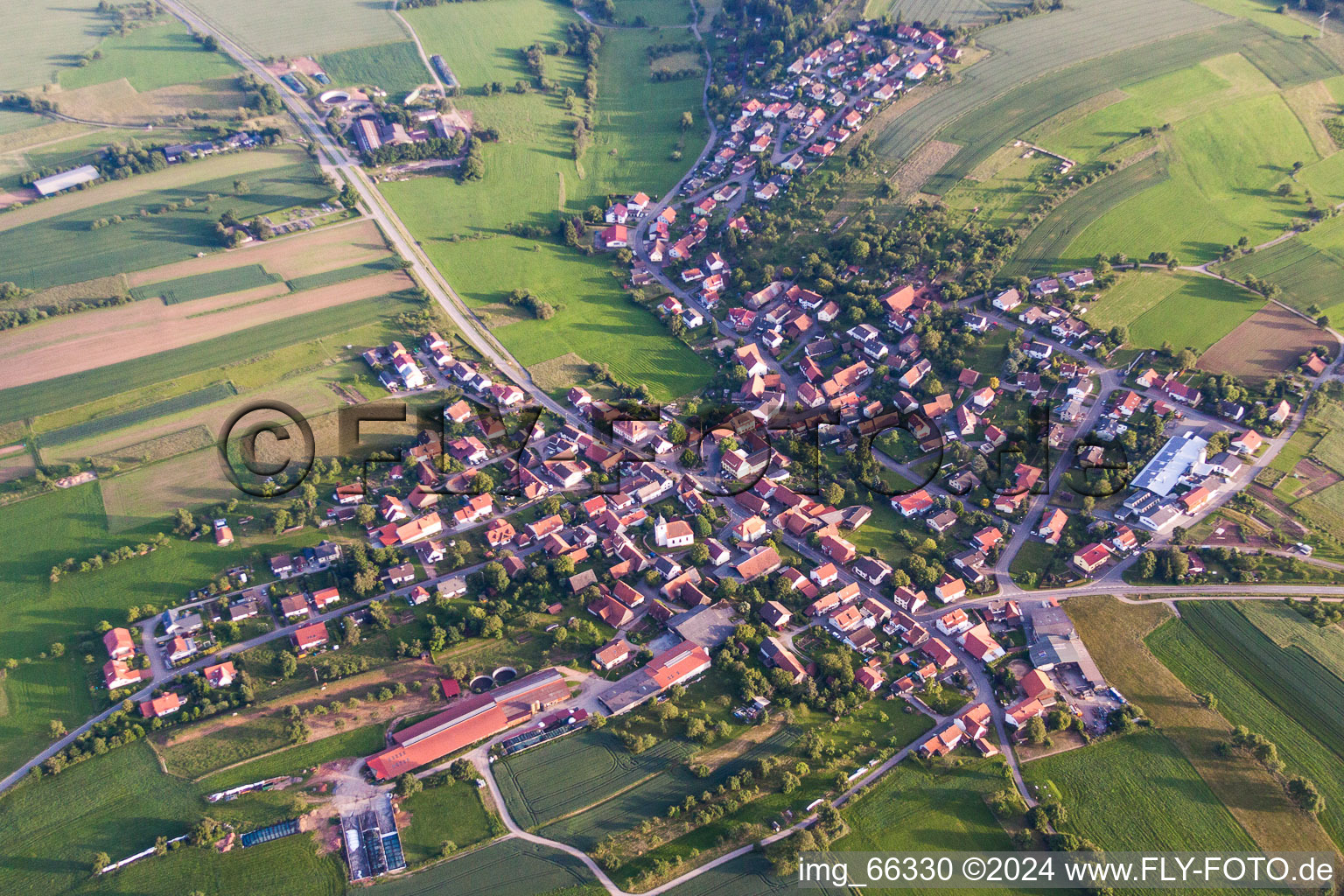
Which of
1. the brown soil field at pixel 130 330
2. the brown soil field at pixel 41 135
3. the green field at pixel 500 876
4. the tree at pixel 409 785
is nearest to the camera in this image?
the green field at pixel 500 876

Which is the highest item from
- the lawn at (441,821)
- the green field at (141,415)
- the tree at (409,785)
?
the green field at (141,415)

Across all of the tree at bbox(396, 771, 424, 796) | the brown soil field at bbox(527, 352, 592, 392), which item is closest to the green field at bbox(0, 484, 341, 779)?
the tree at bbox(396, 771, 424, 796)

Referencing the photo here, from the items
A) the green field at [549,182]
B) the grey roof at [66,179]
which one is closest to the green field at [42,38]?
the grey roof at [66,179]

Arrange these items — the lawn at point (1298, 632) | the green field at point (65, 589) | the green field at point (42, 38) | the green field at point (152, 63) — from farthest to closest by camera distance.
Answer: the green field at point (42, 38) < the green field at point (152, 63) < the lawn at point (1298, 632) < the green field at point (65, 589)

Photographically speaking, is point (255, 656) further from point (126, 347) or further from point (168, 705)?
point (126, 347)

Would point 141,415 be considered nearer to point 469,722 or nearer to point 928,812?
point 469,722

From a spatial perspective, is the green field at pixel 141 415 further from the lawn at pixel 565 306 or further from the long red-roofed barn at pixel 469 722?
the long red-roofed barn at pixel 469 722

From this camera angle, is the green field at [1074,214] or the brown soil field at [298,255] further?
the brown soil field at [298,255]

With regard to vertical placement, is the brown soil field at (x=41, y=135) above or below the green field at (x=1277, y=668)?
Result: above

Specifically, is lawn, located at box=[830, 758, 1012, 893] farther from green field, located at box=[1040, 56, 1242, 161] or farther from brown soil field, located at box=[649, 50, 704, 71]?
brown soil field, located at box=[649, 50, 704, 71]
